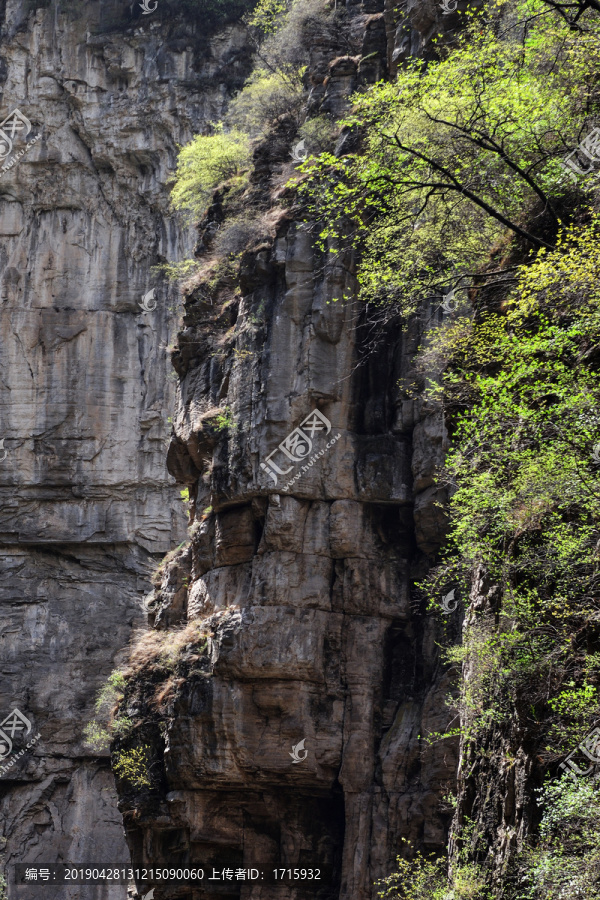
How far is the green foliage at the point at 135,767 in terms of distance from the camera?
2064cm

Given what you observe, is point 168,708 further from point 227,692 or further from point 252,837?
point 252,837

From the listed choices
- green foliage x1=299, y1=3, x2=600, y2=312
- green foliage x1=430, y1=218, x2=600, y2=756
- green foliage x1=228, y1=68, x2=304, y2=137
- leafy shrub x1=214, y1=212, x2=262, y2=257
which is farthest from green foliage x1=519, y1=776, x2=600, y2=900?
green foliage x1=228, y1=68, x2=304, y2=137

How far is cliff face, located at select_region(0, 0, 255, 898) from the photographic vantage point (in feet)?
112

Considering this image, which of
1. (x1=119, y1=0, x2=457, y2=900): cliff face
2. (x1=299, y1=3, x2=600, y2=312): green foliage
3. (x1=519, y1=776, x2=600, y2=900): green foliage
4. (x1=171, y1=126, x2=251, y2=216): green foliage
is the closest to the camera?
(x1=519, y1=776, x2=600, y2=900): green foliage

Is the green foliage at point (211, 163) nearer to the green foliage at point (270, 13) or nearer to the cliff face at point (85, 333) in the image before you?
the green foliage at point (270, 13)

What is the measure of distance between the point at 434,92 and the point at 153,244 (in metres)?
26.6

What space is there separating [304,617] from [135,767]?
15.6 ft

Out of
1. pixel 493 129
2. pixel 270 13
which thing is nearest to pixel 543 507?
pixel 493 129

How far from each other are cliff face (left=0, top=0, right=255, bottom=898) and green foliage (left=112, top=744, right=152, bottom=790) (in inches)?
491

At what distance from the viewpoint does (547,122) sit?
37.8ft

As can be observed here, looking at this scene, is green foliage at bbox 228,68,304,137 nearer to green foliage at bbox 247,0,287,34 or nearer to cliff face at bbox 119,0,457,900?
cliff face at bbox 119,0,457,900

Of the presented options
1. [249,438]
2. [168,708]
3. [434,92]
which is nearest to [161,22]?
[249,438]

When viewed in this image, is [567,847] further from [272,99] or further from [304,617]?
[272,99]

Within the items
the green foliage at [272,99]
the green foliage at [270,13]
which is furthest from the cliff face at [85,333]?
the green foliage at [272,99]
